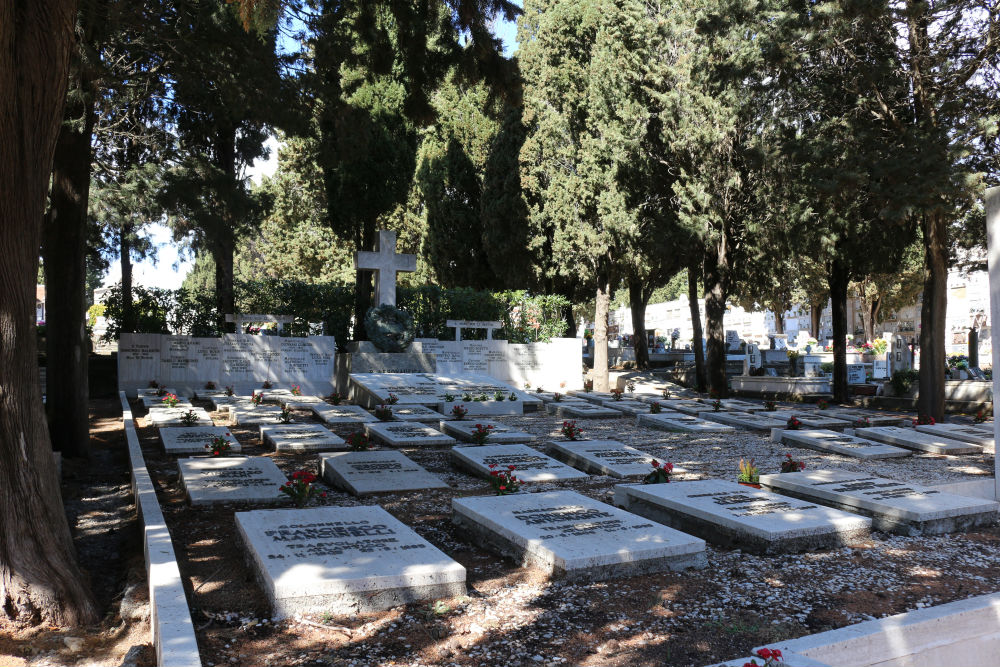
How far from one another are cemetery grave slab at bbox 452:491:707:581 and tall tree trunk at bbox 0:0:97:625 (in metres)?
2.30

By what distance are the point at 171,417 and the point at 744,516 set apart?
7863 millimetres

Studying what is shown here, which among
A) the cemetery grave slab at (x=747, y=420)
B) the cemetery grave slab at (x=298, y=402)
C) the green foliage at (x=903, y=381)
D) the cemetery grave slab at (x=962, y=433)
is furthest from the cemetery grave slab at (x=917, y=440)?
the cemetery grave slab at (x=298, y=402)

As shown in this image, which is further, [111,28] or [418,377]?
[418,377]

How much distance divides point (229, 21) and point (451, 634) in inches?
332

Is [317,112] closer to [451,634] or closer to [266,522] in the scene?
[266,522]

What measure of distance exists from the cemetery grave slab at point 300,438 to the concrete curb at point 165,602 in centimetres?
303

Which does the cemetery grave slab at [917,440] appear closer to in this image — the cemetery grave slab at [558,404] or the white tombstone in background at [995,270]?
the white tombstone in background at [995,270]

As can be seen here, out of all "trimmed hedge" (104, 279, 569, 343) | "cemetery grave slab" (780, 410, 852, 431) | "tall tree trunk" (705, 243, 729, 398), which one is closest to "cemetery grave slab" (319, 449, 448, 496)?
"cemetery grave slab" (780, 410, 852, 431)

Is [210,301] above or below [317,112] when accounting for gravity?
below

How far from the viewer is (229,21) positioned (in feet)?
29.3

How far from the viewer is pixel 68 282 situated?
711cm

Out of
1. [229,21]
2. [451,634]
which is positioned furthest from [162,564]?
[229,21]

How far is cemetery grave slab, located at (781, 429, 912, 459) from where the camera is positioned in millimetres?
8562

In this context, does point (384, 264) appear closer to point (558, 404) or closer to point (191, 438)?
point (558, 404)
